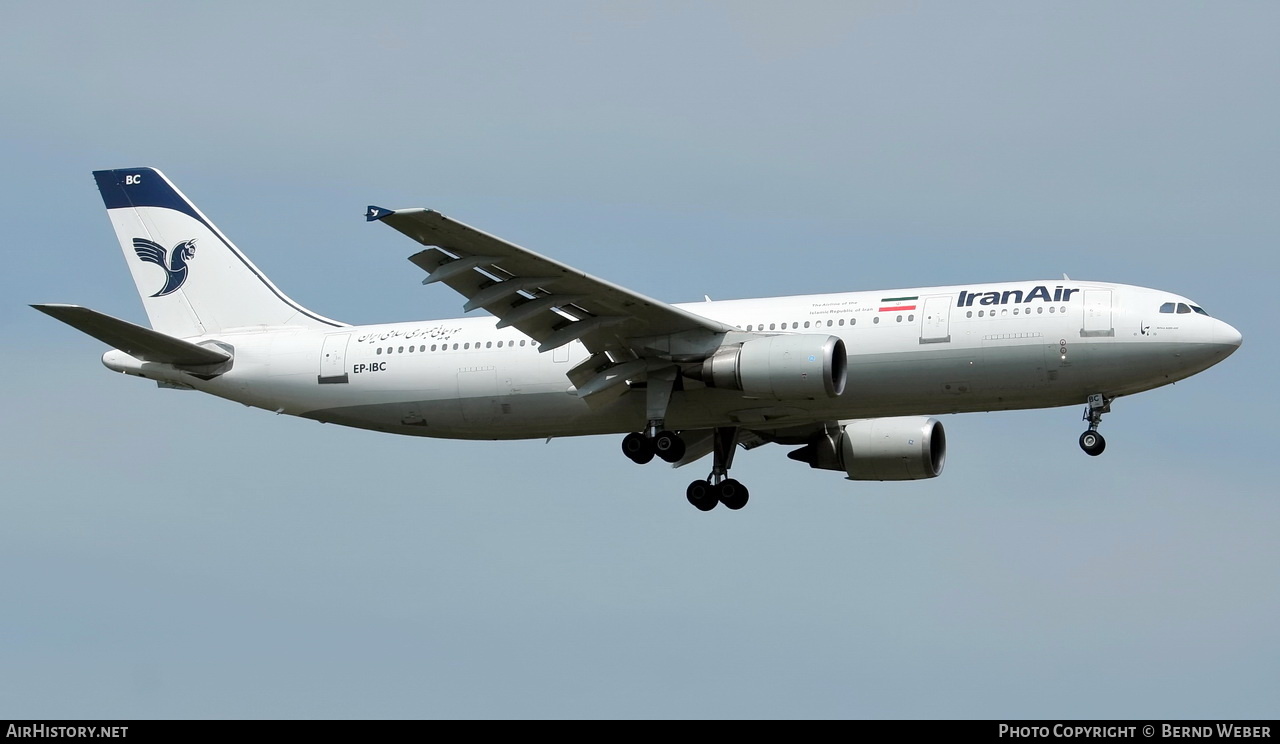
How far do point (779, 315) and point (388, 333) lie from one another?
Result: 9.60 m

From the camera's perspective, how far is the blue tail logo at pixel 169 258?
46906 mm

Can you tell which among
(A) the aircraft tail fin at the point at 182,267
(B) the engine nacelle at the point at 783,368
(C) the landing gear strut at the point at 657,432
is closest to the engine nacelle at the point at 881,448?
(C) the landing gear strut at the point at 657,432

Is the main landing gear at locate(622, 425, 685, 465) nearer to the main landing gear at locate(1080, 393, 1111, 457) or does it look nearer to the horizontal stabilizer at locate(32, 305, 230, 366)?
the main landing gear at locate(1080, 393, 1111, 457)

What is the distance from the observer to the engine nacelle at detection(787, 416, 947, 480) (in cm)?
4531

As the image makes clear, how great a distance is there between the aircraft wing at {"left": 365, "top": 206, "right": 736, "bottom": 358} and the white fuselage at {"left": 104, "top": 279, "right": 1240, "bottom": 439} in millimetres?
1593

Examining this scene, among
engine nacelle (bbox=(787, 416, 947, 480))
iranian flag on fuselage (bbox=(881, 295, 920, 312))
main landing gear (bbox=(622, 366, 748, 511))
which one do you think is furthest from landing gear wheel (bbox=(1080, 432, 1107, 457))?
main landing gear (bbox=(622, 366, 748, 511))

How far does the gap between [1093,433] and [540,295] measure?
12.1 meters

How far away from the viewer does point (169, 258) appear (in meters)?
47.2

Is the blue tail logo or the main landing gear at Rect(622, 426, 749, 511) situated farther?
the blue tail logo

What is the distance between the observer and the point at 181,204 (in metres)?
47.8

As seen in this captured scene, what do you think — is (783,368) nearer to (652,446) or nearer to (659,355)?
(659,355)

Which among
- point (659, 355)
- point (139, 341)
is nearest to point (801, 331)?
point (659, 355)
